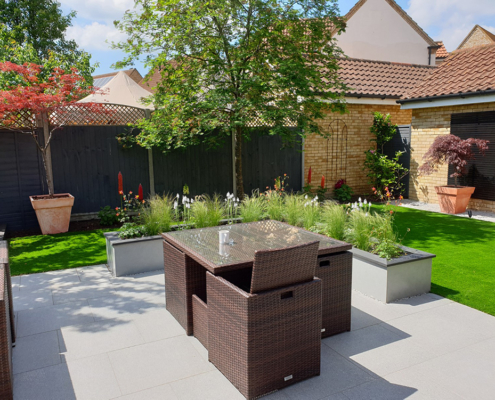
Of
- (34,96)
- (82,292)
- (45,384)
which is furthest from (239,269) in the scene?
(34,96)

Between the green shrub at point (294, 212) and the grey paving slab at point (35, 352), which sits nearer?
the grey paving slab at point (35, 352)

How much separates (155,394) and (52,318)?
1867 millimetres

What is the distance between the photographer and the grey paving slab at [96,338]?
348 centimetres

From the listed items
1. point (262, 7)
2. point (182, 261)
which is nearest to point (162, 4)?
A: point (262, 7)

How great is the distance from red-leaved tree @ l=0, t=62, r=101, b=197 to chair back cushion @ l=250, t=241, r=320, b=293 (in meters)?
6.19

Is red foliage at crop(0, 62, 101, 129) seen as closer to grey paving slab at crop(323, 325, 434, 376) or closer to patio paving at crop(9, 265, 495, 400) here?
patio paving at crop(9, 265, 495, 400)

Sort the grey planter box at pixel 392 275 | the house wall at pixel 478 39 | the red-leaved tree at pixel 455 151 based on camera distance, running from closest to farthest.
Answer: the grey planter box at pixel 392 275 → the red-leaved tree at pixel 455 151 → the house wall at pixel 478 39

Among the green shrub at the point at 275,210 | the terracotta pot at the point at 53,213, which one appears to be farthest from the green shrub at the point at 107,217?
the green shrub at the point at 275,210

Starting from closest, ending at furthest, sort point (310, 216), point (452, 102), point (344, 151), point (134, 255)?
point (134, 255)
point (310, 216)
point (452, 102)
point (344, 151)

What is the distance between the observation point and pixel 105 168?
28.8ft

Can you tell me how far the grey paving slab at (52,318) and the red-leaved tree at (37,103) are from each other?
4.17 meters

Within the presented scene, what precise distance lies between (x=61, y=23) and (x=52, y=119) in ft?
46.7

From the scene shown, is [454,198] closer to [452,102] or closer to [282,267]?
[452,102]

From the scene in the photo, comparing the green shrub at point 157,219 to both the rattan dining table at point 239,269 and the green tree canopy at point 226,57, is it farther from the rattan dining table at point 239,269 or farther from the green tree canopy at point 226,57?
the green tree canopy at point 226,57
